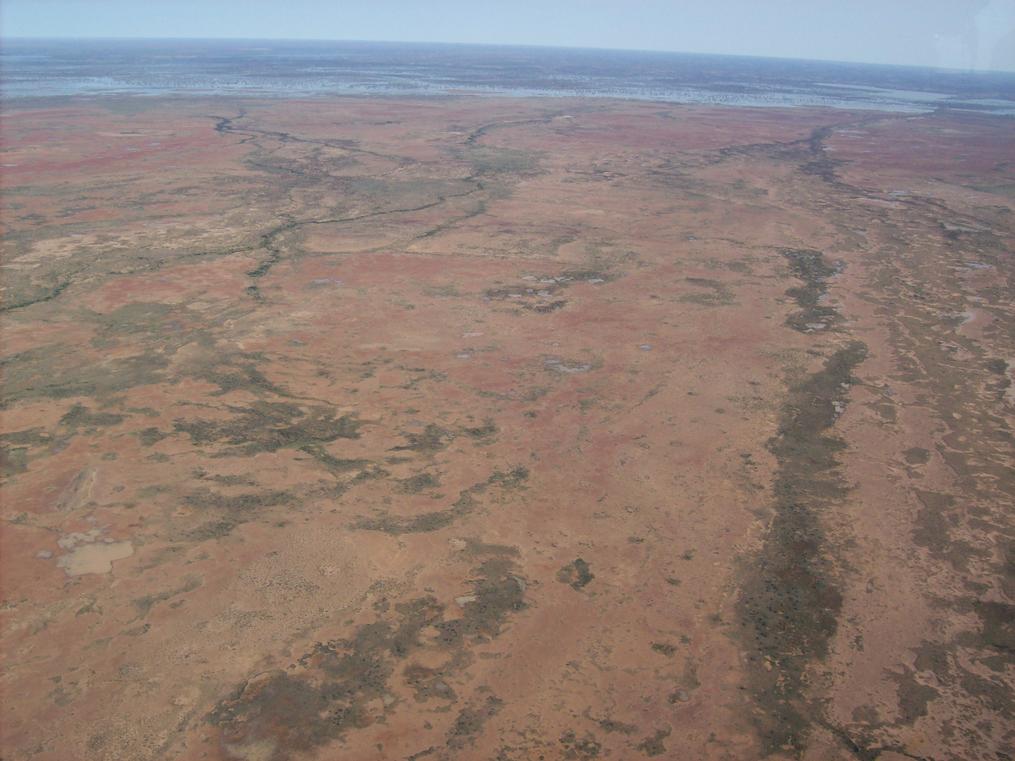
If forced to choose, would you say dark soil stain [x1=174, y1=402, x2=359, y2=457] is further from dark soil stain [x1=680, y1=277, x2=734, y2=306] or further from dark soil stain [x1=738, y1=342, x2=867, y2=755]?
dark soil stain [x1=680, y1=277, x2=734, y2=306]


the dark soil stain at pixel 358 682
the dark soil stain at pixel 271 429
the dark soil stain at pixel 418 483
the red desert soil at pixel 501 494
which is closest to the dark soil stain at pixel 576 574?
the red desert soil at pixel 501 494

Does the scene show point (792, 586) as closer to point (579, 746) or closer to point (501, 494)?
point (579, 746)

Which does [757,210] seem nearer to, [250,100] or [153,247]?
[153,247]

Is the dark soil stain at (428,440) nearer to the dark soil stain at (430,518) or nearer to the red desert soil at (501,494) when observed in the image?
the red desert soil at (501,494)

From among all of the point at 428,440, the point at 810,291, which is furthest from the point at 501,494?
the point at 810,291

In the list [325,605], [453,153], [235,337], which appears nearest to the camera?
[325,605]

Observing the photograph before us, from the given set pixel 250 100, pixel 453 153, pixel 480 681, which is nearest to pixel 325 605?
pixel 480 681
